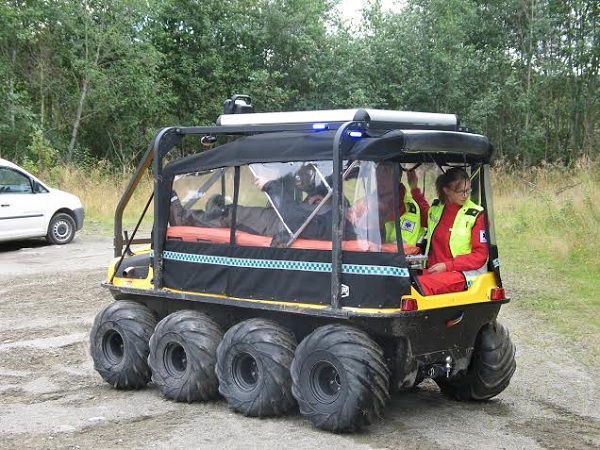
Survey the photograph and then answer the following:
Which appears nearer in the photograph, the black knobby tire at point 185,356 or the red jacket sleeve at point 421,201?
the black knobby tire at point 185,356

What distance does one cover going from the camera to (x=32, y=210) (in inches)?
695

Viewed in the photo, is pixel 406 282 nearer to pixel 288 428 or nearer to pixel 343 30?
pixel 288 428

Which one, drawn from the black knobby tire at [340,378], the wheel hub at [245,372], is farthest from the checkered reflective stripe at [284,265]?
the wheel hub at [245,372]

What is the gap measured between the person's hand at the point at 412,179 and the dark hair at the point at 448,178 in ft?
0.56

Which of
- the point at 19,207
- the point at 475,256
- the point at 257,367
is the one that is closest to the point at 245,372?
the point at 257,367

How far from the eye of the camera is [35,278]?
540 inches

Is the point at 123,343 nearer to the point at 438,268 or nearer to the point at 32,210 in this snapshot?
the point at 438,268

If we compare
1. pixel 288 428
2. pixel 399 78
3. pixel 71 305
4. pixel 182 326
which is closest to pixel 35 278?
pixel 71 305

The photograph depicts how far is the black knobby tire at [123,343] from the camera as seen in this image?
7.23 m

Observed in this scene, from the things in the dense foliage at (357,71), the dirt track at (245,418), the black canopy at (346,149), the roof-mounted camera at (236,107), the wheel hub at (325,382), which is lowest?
the dirt track at (245,418)

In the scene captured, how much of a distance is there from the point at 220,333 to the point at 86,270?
8169 mm

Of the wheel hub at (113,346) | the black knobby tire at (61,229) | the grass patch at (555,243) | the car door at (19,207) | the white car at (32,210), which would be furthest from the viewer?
the black knobby tire at (61,229)

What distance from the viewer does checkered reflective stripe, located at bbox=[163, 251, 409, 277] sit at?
5820 mm

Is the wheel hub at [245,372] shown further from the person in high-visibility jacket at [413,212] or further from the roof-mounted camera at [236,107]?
the roof-mounted camera at [236,107]
